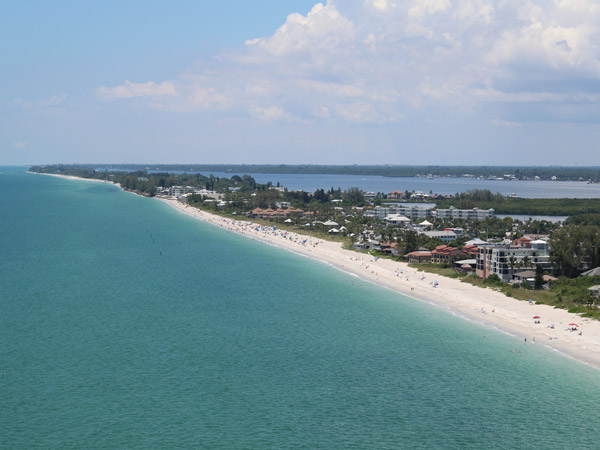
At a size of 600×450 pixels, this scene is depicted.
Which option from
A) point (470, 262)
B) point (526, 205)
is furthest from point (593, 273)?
point (526, 205)

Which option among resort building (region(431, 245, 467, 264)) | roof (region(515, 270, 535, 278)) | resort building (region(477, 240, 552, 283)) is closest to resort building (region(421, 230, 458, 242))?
resort building (region(431, 245, 467, 264))

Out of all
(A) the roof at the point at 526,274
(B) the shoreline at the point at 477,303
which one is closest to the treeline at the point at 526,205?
(B) the shoreline at the point at 477,303

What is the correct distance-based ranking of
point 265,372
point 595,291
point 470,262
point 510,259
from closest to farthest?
1. point 265,372
2. point 595,291
3. point 510,259
4. point 470,262

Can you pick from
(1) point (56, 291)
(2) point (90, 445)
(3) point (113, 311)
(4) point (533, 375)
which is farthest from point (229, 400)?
(1) point (56, 291)

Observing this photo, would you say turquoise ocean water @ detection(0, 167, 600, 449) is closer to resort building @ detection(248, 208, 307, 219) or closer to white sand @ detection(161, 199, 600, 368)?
white sand @ detection(161, 199, 600, 368)

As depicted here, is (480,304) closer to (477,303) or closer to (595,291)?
(477,303)

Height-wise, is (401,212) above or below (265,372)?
above

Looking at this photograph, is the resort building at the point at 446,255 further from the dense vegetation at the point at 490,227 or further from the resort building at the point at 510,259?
the resort building at the point at 510,259
